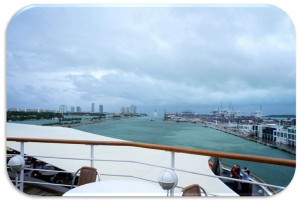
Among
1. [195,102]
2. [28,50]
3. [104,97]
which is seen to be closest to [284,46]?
[195,102]

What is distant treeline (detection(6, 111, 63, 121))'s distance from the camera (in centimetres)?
183

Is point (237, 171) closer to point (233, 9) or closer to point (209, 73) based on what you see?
point (209, 73)

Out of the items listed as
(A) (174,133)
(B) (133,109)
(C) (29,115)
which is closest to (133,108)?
(B) (133,109)

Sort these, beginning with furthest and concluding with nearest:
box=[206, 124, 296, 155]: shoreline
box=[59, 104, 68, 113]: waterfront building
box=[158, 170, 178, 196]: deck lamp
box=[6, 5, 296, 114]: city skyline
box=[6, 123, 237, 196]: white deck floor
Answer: box=[6, 123, 237, 196]: white deck floor
box=[59, 104, 68, 113]: waterfront building
box=[6, 5, 296, 114]: city skyline
box=[206, 124, 296, 155]: shoreline
box=[158, 170, 178, 196]: deck lamp

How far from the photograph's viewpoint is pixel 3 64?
5.84 feet

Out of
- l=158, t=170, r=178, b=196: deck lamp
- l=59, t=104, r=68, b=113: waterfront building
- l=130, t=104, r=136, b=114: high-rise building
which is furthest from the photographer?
l=130, t=104, r=136, b=114: high-rise building

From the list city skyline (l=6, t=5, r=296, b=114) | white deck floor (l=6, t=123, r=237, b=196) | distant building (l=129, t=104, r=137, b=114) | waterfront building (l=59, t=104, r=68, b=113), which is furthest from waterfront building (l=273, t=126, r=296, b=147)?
waterfront building (l=59, t=104, r=68, b=113)

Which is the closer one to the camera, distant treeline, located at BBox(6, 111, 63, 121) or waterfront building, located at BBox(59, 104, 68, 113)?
distant treeline, located at BBox(6, 111, 63, 121)

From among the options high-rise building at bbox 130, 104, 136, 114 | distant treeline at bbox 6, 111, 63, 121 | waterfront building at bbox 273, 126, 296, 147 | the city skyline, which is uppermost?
the city skyline

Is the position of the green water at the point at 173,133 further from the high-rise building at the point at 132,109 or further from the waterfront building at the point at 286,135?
the waterfront building at the point at 286,135

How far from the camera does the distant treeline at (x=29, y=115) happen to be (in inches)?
72.0

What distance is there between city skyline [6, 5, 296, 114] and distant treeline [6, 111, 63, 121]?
0.09m

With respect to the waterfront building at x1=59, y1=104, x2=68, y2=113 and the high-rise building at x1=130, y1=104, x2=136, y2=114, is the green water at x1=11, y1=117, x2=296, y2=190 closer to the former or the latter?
the high-rise building at x1=130, y1=104, x2=136, y2=114
